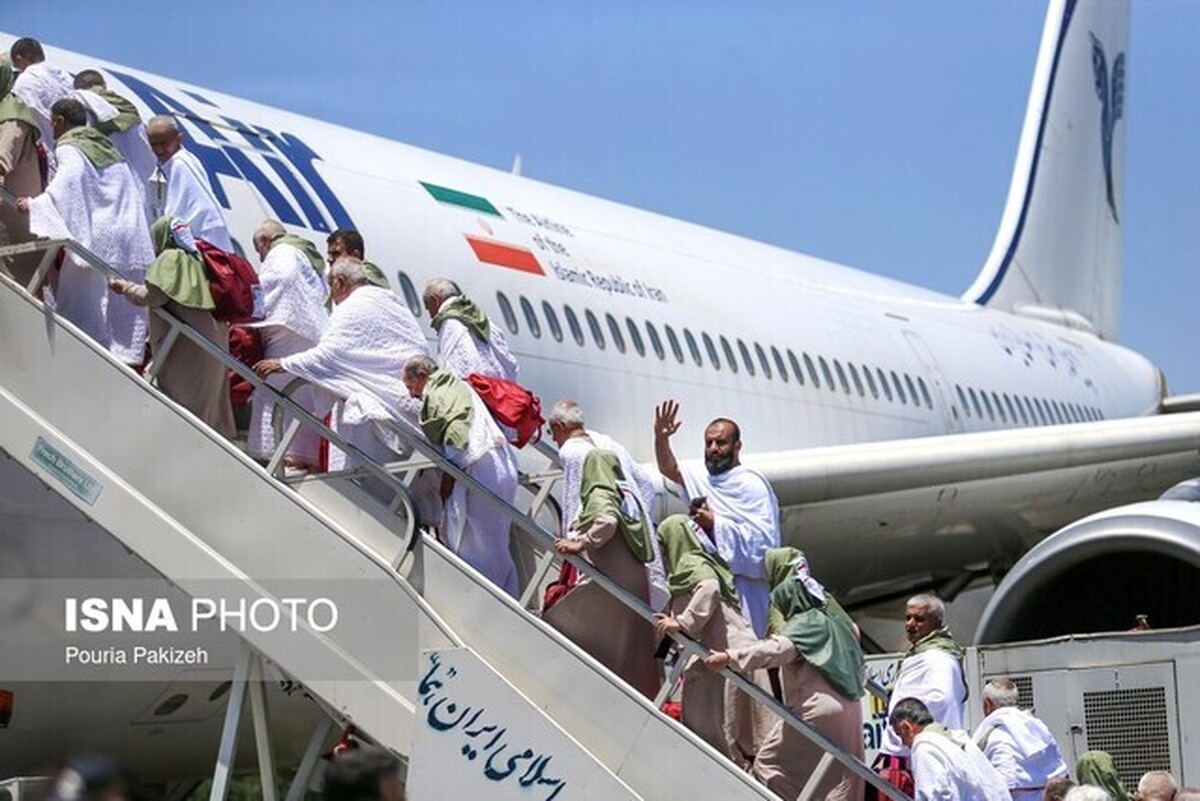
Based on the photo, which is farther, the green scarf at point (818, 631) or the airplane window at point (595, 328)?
the airplane window at point (595, 328)

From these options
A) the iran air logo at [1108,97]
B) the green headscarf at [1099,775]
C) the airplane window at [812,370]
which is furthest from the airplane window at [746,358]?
the iran air logo at [1108,97]

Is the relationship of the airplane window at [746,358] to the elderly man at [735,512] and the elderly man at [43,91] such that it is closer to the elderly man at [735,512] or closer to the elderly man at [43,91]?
the elderly man at [735,512]

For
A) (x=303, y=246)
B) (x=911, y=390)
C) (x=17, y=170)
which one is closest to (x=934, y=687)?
(x=303, y=246)

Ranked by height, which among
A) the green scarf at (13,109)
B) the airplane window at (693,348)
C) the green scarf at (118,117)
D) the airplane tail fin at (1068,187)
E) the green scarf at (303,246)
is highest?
Answer: the airplane tail fin at (1068,187)

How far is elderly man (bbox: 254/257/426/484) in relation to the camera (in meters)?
5.72

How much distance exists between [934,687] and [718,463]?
91cm

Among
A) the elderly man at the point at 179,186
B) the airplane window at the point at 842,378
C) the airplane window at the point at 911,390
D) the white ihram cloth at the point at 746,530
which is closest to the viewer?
the white ihram cloth at the point at 746,530

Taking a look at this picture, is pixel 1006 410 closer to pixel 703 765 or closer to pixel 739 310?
pixel 739 310

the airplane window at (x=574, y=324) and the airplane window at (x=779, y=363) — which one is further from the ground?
the airplane window at (x=779, y=363)

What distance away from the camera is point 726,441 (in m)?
6.51

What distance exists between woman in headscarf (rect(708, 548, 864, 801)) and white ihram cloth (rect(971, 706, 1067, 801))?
85cm

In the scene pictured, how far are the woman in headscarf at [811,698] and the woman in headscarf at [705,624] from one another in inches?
5.0

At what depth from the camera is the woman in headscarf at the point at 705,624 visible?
5590mm

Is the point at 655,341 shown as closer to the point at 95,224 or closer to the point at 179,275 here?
the point at 95,224
